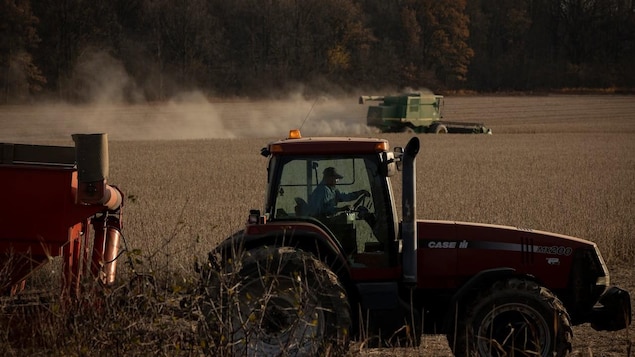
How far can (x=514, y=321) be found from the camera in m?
6.52

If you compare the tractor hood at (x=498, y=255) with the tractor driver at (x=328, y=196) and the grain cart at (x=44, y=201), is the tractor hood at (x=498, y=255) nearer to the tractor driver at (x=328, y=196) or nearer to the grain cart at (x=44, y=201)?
the tractor driver at (x=328, y=196)

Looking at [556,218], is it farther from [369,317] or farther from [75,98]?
[75,98]

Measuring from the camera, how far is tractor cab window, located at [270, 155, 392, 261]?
22.1ft

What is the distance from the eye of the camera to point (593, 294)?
23.1ft

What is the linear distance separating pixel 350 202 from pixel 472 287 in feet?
3.55

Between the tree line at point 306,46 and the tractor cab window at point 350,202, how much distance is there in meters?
43.9

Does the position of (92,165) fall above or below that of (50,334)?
above

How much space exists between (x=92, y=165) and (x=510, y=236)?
10.6 feet

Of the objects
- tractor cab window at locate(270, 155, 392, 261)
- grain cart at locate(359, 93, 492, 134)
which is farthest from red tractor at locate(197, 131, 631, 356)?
grain cart at locate(359, 93, 492, 134)

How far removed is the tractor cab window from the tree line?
144ft

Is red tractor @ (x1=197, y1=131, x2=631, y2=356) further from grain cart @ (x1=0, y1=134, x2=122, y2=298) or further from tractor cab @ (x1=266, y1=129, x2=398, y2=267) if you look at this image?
grain cart @ (x1=0, y1=134, x2=122, y2=298)

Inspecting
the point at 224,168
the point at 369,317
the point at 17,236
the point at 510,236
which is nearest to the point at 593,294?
the point at 510,236

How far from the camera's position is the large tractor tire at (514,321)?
21.0ft

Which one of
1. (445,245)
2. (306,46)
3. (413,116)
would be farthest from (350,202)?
(306,46)
